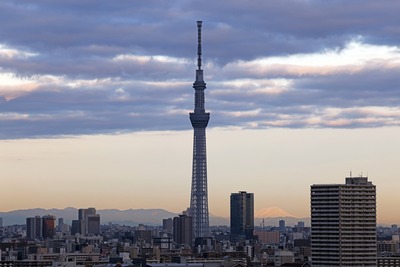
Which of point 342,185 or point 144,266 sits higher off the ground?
point 342,185

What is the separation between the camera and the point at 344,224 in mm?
155500

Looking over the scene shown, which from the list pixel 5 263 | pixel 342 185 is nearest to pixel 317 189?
pixel 342 185

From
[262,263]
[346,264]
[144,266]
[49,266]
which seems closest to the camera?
[144,266]

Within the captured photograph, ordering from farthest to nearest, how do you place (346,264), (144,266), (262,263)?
(262,263)
(346,264)
(144,266)

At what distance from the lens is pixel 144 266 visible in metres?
145

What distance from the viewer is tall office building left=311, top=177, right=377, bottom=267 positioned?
155 metres

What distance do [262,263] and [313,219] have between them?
1577 inches

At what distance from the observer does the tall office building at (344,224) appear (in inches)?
6117

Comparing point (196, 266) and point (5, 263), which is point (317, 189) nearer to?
point (196, 266)

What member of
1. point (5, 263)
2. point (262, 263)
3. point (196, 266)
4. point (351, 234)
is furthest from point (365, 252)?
point (5, 263)

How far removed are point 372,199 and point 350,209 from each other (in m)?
3.13

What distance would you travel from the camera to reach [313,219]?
516 feet

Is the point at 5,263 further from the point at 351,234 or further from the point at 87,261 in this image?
the point at 351,234

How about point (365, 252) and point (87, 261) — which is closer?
point (365, 252)
